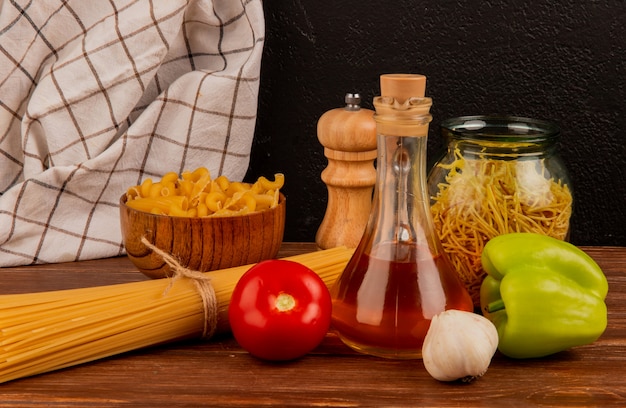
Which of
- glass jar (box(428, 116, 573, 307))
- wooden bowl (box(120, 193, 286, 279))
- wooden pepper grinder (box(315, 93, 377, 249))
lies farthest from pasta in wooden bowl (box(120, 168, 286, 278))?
glass jar (box(428, 116, 573, 307))

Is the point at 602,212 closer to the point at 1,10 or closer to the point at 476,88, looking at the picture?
the point at 476,88

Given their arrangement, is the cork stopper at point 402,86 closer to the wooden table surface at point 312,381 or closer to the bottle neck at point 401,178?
the bottle neck at point 401,178

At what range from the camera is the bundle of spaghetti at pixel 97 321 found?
818 millimetres

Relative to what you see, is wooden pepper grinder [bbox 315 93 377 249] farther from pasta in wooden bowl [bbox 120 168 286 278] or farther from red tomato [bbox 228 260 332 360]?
red tomato [bbox 228 260 332 360]

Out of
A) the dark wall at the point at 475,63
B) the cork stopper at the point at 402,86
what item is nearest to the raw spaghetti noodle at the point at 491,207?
the cork stopper at the point at 402,86

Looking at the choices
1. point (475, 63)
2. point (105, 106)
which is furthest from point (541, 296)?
point (105, 106)

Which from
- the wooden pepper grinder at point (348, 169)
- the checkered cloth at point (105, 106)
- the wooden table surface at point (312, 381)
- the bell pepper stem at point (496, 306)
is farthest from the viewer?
the checkered cloth at point (105, 106)

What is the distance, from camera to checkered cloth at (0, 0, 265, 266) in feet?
4.09

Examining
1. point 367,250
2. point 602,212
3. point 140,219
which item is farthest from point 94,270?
point 602,212

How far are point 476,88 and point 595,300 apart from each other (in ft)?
1.83

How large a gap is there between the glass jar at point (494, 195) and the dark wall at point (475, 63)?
34cm

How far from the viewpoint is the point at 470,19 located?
4.33 ft

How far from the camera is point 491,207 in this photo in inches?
38.4

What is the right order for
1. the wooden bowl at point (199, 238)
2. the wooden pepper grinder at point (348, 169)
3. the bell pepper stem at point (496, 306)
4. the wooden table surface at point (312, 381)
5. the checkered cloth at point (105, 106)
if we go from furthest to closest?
the checkered cloth at point (105, 106), the wooden pepper grinder at point (348, 169), the wooden bowl at point (199, 238), the bell pepper stem at point (496, 306), the wooden table surface at point (312, 381)
